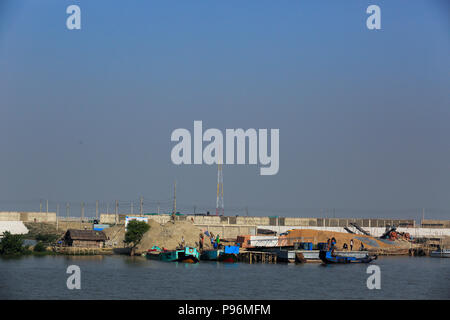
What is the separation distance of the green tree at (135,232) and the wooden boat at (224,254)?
11.9 metres

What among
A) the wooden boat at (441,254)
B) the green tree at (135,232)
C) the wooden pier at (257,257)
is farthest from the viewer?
the wooden boat at (441,254)

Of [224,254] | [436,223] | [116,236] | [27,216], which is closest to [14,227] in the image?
[27,216]

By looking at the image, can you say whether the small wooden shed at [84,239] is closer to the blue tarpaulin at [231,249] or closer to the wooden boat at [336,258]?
the blue tarpaulin at [231,249]

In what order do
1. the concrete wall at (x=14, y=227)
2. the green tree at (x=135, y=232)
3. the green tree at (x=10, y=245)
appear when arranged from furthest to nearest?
the concrete wall at (x=14, y=227) < the green tree at (x=135, y=232) < the green tree at (x=10, y=245)

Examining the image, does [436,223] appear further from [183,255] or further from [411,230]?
[183,255]

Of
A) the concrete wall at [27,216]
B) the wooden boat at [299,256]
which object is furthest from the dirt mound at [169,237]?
the concrete wall at [27,216]

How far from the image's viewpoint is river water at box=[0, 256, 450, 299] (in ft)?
157

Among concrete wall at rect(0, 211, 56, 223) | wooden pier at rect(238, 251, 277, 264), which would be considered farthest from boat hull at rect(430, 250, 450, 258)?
concrete wall at rect(0, 211, 56, 223)

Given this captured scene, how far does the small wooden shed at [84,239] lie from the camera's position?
280 feet

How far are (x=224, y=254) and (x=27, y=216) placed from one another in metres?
93.6

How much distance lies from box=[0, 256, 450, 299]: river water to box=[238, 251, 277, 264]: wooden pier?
19.3 ft

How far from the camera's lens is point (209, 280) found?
185 ft

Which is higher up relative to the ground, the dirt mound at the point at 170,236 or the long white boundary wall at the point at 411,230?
the dirt mound at the point at 170,236
